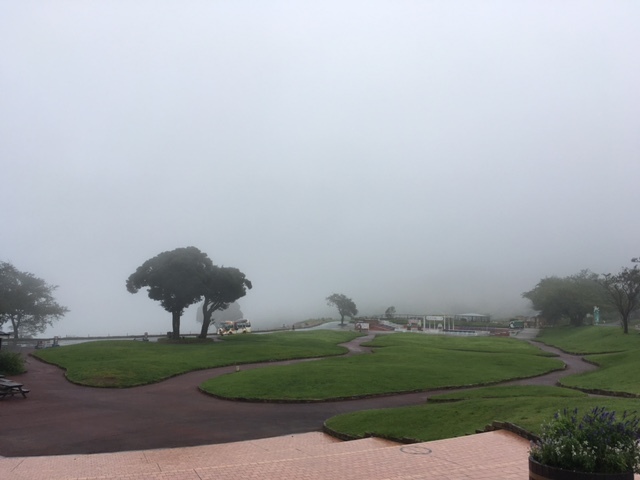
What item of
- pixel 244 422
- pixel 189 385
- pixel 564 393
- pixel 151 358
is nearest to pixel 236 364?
pixel 151 358

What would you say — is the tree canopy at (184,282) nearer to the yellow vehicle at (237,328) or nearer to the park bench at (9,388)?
the yellow vehicle at (237,328)

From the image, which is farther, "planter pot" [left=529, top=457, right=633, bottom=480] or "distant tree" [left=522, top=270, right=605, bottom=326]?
"distant tree" [left=522, top=270, right=605, bottom=326]

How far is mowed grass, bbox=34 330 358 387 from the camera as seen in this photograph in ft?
93.9

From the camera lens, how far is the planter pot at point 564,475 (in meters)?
5.62

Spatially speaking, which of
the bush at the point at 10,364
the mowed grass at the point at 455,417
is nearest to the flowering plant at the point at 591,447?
the mowed grass at the point at 455,417

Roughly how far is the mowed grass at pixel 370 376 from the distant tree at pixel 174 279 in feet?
85.4

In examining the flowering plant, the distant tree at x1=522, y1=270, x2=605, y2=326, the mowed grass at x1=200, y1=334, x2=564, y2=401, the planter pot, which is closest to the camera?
the planter pot

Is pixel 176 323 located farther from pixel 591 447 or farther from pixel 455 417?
pixel 591 447

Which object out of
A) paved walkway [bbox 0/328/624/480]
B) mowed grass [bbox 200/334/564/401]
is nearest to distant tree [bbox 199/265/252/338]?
mowed grass [bbox 200/334/564/401]

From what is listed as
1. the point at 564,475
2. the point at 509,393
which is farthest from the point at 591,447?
the point at 509,393

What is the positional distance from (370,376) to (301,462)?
17.2 meters

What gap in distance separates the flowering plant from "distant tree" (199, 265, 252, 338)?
175 ft

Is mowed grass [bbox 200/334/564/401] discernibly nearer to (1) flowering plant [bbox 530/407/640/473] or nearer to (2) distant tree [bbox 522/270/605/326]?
(1) flowering plant [bbox 530/407/640/473]

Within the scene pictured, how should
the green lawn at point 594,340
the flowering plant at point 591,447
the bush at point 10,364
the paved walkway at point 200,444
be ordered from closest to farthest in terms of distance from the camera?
the flowering plant at point 591,447
the paved walkway at point 200,444
the bush at point 10,364
the green lawn at point 594,340
